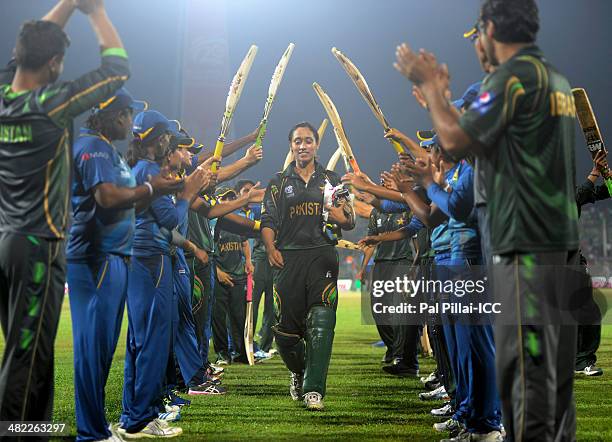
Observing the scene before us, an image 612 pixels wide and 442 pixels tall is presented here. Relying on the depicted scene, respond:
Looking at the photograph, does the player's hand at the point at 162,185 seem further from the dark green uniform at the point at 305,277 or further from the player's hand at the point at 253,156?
the player's hand at the point at 253,156

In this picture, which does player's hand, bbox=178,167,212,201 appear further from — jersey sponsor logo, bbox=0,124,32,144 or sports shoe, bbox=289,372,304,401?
sports shoe, bbox=289,372,304,401

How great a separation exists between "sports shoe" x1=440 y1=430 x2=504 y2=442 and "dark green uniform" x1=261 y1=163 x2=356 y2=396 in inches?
61.4

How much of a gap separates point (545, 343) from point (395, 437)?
78.6 inches

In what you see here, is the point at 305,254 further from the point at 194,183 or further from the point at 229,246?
the point at 229,246

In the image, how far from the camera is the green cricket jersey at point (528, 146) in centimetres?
287

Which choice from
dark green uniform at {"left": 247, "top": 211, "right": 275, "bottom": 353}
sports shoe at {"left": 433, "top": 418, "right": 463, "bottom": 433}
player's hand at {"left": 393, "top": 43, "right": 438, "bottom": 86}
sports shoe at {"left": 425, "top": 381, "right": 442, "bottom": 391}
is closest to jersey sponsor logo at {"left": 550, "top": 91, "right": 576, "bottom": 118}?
player's hand at {"left": 393, "top": 43, "right": 438, "bottom": 86}

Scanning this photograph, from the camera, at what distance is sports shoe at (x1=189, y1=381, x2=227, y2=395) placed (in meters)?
6.57

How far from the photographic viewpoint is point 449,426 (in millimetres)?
4773

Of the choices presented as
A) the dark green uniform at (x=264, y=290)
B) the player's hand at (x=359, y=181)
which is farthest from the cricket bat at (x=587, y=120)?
the dark green uniform at (x=264, y=290)

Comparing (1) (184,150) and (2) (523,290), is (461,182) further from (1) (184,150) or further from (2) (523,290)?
(1) (184,150)

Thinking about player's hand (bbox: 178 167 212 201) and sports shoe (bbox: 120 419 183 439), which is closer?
player's hand (bbox: 178 167 212 201)

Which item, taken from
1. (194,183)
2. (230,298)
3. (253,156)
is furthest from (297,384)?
(230,298)

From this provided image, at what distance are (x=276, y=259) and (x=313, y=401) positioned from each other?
1.25 metres

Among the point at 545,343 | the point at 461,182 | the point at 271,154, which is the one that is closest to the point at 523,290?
the point at 545,343
